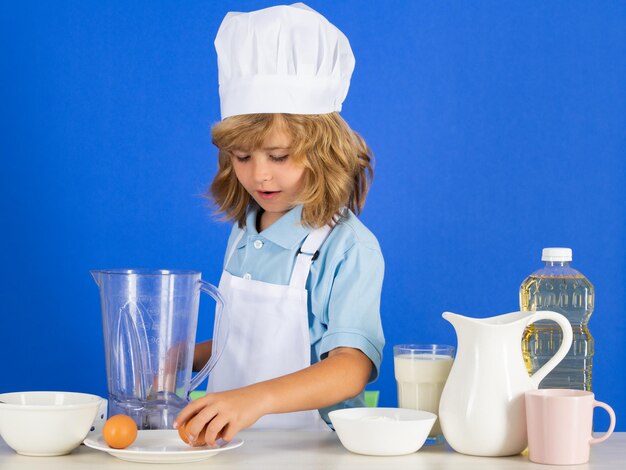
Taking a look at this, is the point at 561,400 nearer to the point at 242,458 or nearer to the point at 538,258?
the point at 242,458

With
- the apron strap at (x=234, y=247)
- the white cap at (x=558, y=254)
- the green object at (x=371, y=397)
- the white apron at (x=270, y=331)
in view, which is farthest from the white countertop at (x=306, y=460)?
the green object at (x=371, y=397)

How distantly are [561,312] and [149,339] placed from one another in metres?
0.48

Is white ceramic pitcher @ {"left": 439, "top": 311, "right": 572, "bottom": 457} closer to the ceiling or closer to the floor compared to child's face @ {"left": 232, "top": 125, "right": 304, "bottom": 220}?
closer to the floor

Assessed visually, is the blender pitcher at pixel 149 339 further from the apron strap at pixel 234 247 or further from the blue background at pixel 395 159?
the blue background at pixel 395 159

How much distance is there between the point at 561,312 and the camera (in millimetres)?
1138

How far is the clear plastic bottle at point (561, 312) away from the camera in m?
1.08

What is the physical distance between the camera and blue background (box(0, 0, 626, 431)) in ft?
7.54

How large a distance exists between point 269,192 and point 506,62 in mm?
1204

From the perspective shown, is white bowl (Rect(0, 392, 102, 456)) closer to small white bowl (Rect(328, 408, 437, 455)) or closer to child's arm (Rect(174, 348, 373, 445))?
child's arm (Rect(174, 348, 373, 445))

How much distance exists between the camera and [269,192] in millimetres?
1362

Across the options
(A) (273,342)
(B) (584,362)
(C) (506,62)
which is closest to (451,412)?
(B) (584,362)

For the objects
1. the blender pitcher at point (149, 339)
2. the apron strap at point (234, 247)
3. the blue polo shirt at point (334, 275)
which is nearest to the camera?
the blender pitcher at point (149, 339)

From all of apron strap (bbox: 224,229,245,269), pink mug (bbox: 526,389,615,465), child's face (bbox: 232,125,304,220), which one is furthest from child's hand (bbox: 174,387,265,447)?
apron strap (bbox: 224,229,245,269)

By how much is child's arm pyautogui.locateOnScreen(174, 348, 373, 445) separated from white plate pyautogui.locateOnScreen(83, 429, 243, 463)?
0.02 meters
